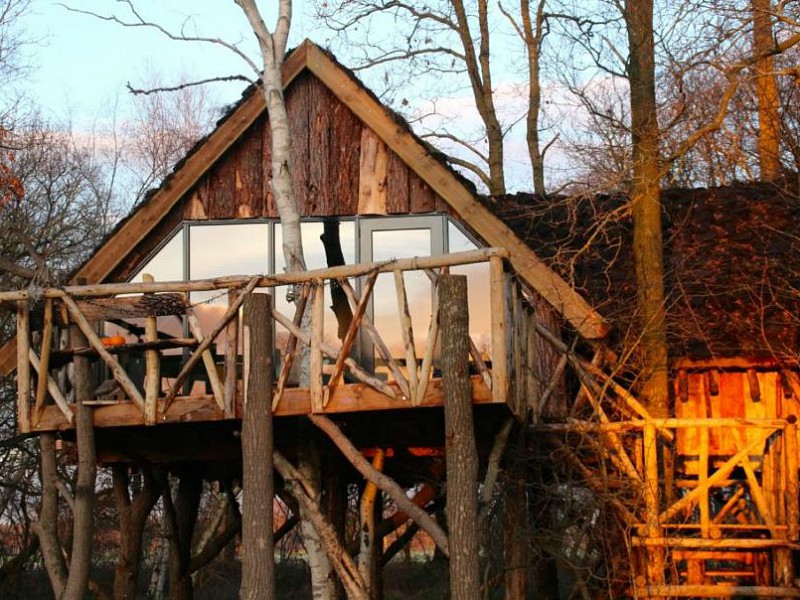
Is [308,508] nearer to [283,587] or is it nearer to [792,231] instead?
[792,231]

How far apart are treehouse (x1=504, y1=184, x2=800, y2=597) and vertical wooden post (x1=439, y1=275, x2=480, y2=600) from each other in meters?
3.94

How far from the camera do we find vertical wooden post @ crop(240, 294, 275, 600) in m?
12.3

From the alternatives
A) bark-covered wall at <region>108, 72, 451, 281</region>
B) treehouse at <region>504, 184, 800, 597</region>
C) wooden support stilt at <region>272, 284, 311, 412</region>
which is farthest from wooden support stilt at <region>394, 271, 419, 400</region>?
bark-covered wall at <region>108, 72, 451, 281</region>

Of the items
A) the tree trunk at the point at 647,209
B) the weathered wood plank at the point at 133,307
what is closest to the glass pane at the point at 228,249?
the weathered wood plank at the point at 133,307

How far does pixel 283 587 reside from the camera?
3080 cm

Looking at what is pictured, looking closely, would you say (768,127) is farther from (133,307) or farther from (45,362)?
(45,362)

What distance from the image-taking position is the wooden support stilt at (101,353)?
13.2 meters

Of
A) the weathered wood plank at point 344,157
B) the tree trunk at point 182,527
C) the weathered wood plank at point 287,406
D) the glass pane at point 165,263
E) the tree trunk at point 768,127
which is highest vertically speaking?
the tree trunk at point 768,127

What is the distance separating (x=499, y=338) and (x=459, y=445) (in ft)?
3.71

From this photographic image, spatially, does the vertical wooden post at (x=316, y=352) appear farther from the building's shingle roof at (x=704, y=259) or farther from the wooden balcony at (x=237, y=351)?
the building's shingle roof at (x=704, y=259)

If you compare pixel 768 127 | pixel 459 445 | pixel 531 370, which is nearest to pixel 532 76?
pixel 768 127

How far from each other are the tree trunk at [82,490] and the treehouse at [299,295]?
0.14 m

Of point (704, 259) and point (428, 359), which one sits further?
point (704, 259)

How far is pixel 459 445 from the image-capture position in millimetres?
11719
